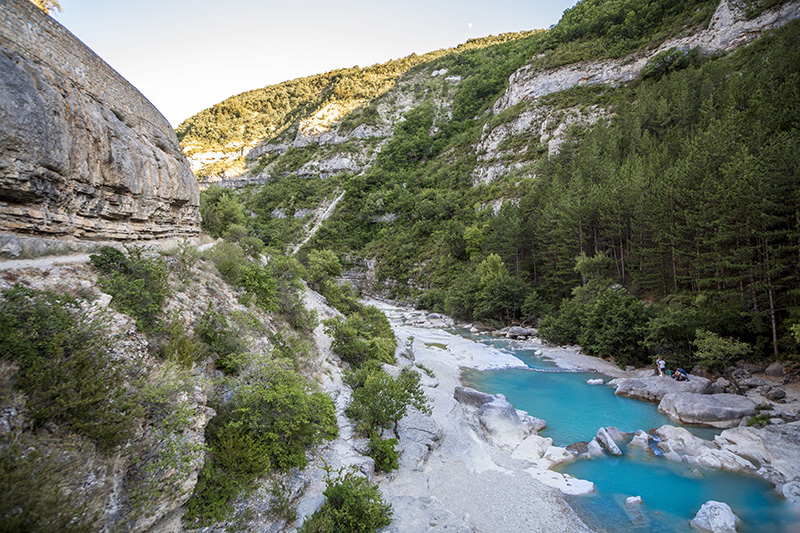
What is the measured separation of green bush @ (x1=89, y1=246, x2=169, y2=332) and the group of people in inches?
896

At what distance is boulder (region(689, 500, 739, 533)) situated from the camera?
8.42 meters

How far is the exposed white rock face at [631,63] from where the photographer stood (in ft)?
143

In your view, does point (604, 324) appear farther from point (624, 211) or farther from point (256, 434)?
point (256, 434)

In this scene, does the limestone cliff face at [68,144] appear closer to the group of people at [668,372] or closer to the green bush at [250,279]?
the green bush at [250,279]

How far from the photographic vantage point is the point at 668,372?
62.8ft

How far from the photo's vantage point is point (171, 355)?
22.4 ft

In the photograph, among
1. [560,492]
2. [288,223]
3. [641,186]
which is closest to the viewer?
[560,492]

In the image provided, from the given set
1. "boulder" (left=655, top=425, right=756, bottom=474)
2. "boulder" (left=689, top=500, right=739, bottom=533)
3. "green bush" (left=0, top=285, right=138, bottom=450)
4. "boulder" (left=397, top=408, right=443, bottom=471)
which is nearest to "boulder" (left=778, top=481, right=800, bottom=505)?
"boulder" (left=655, top=425, right=756, bottom=474)

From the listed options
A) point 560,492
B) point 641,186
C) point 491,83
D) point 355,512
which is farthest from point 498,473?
point 491,83

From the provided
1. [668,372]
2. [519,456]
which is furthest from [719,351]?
[519,456]

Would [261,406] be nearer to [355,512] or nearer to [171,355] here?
[171,355]

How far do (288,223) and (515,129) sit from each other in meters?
52.4

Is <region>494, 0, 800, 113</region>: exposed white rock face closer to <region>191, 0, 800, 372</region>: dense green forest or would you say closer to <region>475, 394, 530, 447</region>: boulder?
<region>191, 0, 800, 372</region>: dense green forest

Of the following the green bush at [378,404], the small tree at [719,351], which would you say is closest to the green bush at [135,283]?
the green bush at [378,404]
